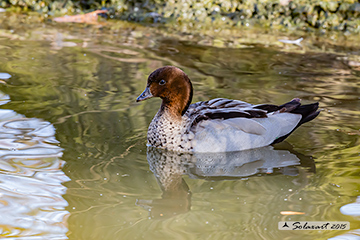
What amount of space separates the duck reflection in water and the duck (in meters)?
0.10

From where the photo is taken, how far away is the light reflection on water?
169 inches

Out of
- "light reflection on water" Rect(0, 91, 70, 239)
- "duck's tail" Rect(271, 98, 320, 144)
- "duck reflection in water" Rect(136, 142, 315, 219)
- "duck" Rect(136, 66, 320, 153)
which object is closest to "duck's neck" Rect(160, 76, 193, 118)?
"duck" Rect(136, 66, 320, 153)

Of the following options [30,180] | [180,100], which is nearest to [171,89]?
[180,100]

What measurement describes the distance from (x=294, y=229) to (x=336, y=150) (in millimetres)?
2002

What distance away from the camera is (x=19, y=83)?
806cm

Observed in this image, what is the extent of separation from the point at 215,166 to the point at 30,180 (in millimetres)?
2034

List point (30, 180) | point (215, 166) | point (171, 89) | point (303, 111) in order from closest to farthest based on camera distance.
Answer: point (30, 180), point (215, 166), point (171, 89), point (303, 111)

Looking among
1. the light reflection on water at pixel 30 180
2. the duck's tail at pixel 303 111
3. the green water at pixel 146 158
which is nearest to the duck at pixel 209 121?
the duck's tail at pixel 303 111

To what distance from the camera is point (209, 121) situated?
6027 millimetres

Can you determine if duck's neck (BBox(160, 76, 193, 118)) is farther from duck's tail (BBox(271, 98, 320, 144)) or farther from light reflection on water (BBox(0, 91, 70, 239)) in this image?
light reflection on water (BBox(0, 91, 70, 239))

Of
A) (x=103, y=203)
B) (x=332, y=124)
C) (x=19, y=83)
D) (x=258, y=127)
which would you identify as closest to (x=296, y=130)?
(x=332, y=124)

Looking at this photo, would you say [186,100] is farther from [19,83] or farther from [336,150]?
[19,83]

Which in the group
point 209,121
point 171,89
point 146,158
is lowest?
point 146,158

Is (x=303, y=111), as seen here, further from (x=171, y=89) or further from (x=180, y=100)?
(x=171, y=89)
